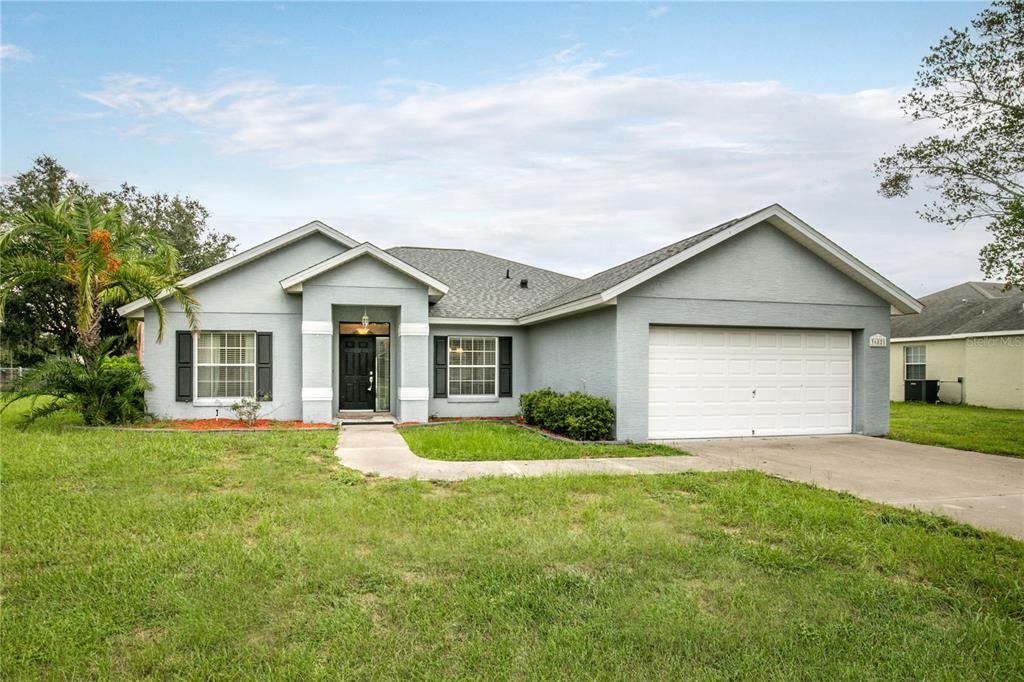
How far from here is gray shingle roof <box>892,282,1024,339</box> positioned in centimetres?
2195

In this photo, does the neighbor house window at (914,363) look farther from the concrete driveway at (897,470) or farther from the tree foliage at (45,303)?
the tree foliage at (45,303)

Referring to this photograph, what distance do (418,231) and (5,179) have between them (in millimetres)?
18308

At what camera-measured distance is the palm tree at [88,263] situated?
12.8m

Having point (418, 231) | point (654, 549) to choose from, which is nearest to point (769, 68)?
point (654, 549)

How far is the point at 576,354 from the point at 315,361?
639 centimetres

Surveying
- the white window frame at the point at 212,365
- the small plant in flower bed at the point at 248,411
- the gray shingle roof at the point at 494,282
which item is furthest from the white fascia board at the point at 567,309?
the white window frame at the point at 212,365

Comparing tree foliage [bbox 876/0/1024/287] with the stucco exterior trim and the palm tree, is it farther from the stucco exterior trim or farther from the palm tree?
the palm tree

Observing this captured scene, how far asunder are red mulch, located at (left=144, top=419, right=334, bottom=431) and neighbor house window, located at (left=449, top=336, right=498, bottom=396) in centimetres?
399

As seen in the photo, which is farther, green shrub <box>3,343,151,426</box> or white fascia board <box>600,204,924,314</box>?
green shrub <box>3,343,151,426</box>

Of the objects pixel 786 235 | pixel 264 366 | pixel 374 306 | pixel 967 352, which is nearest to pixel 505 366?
pixel 374 306

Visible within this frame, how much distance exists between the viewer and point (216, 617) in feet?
13.0

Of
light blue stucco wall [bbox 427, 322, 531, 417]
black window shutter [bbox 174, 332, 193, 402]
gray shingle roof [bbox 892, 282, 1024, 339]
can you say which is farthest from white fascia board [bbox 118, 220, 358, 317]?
gray shingle roof [bbox 892, 282, 1024, 339]

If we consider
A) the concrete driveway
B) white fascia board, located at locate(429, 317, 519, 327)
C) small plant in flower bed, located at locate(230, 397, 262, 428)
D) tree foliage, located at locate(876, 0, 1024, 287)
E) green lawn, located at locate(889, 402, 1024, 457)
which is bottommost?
green lawn, located at locate(889, 402, 1024, 457)

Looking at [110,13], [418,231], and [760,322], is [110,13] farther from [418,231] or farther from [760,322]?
[418,231]
